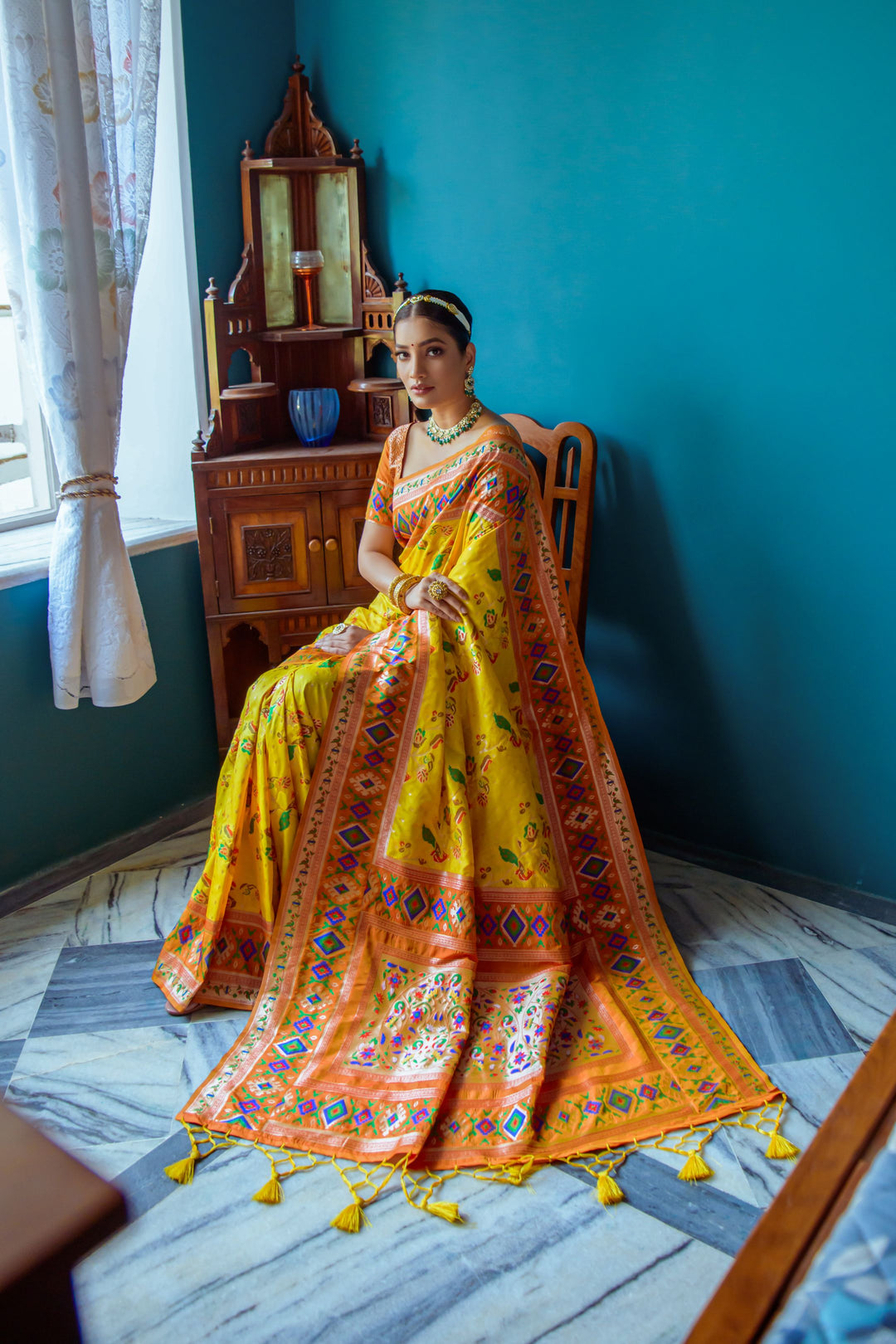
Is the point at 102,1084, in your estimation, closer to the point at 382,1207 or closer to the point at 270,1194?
the point at 270,1194

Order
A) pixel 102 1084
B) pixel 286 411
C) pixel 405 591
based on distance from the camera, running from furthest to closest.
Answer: pixel 286 411
pixel 405 591
pixel 102 1084

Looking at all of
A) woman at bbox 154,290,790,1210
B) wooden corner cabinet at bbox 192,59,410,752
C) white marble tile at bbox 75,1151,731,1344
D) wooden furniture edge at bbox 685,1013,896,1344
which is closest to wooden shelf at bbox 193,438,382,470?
wooden corner cabinet at bbox 192,59,410,752

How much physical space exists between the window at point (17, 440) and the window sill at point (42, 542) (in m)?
0.06

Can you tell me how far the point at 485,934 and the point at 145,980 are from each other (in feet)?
2.42

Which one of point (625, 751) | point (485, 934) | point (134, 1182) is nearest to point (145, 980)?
point (134, 1182)

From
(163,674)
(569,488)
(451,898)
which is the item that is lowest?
(451,898)

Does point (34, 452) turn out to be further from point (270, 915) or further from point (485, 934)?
point (485, 934)

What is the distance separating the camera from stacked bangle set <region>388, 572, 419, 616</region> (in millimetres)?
2309

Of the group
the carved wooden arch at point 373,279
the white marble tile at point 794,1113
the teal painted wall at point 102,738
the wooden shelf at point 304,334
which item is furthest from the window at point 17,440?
the white marble tile at point 794,1113

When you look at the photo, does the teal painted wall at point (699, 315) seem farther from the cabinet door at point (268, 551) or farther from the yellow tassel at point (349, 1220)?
the yellow tassel at point (349, 1220)

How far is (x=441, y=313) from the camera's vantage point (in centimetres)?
223

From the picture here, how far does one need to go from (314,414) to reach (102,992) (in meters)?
1.57

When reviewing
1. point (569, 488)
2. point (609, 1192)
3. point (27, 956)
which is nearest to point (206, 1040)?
point (27, 956)

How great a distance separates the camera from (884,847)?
2463mm
